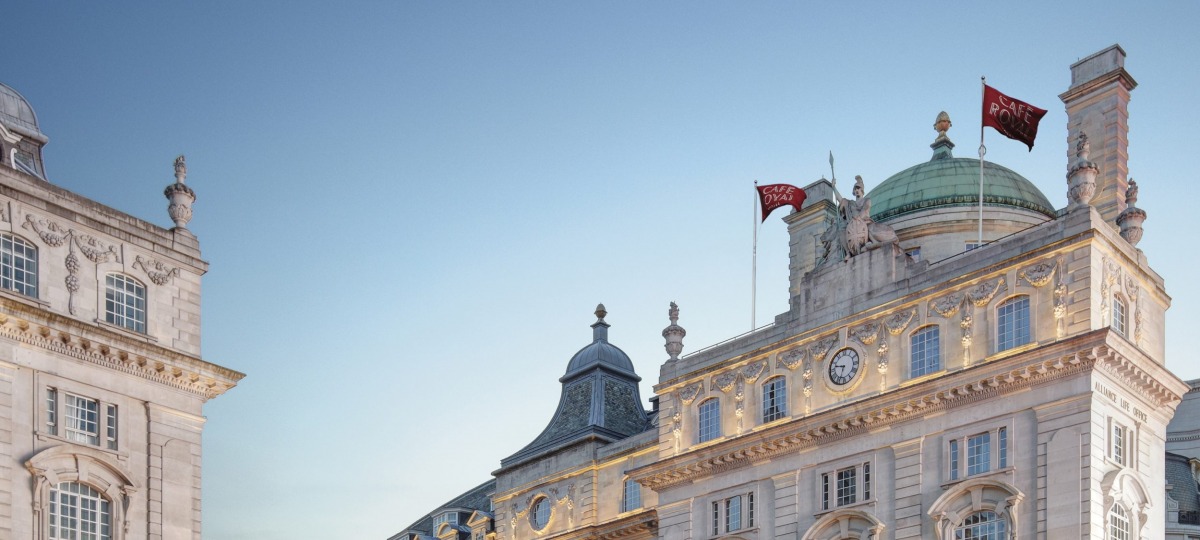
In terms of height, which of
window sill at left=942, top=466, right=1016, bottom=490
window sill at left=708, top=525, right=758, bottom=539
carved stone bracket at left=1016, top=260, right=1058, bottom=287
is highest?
carved stone bracket at left=1016, top=260, right=1058, bottom=287

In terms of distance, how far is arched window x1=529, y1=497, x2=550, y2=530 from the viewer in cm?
7581

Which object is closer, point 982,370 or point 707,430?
point 982,370

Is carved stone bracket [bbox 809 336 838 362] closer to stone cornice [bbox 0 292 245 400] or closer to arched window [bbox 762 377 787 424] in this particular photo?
arched window [bbox 762 377 787 424]

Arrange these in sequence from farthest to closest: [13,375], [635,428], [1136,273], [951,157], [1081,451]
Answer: [635,428] < [951,157] < [1136,273] < [1081,451] < [13,375]

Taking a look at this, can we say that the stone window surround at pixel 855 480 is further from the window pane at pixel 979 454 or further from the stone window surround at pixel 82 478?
the stone window surround at pixel 82 478

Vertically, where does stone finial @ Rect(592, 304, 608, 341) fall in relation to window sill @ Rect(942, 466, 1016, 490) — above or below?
above

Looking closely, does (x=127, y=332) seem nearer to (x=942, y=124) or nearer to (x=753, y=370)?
(x=753, y=370)

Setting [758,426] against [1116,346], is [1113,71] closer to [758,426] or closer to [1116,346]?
[1116,346]

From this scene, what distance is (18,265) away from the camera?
163ft

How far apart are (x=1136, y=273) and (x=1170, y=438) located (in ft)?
85.4

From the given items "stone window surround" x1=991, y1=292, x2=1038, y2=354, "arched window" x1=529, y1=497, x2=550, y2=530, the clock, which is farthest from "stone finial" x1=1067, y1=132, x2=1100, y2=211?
"arched window" x1=529, y1=497, x2=550, y2=530

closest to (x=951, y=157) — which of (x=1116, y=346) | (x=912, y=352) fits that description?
(x=912, y=352)

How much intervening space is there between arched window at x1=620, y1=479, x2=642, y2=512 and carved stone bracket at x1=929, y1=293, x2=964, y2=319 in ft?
61.2

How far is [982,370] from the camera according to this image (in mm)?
54875
